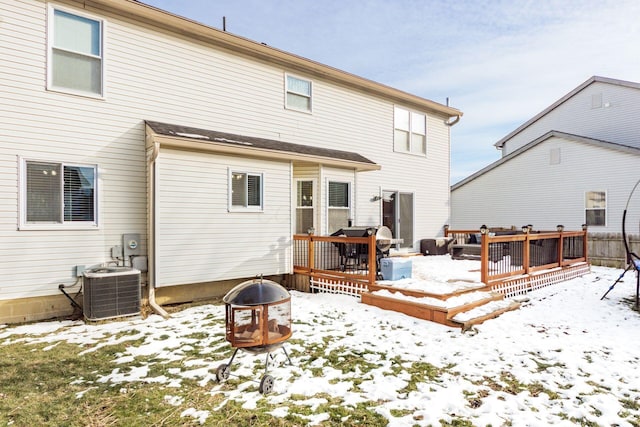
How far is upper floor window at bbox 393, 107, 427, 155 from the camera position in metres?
12.7

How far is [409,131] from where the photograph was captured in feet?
42.7

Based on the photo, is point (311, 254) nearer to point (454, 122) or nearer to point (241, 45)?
point (241, 45)

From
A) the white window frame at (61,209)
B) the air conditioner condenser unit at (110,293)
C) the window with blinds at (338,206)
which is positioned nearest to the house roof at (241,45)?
the white window frame at (61,209)

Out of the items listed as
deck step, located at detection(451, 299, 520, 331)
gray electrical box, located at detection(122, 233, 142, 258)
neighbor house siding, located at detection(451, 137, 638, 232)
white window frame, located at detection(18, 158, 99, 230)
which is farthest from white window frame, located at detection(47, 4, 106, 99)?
neighbor house siding, located at detection(451, 137, 638, 232)

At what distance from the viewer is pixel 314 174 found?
9.63 meters

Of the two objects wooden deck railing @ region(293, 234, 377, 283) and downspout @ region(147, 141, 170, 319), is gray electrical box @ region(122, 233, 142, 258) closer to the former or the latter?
downspout @ region(147, 141, 170, 319)

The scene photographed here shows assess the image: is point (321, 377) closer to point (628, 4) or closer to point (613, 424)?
point (613, 424)

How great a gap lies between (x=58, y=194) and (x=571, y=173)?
1738 cm

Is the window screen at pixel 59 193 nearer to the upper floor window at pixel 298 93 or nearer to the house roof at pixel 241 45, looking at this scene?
the house roof at pixel 241 45

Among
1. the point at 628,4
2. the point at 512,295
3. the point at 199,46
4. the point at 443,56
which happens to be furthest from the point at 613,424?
the point at 443,56

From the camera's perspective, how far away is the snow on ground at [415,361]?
135 inches

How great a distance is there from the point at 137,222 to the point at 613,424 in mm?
7753

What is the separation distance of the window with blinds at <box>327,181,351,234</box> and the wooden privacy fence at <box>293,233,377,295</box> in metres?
0.83

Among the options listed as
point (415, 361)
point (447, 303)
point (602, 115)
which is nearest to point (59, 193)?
point (415, 361)
